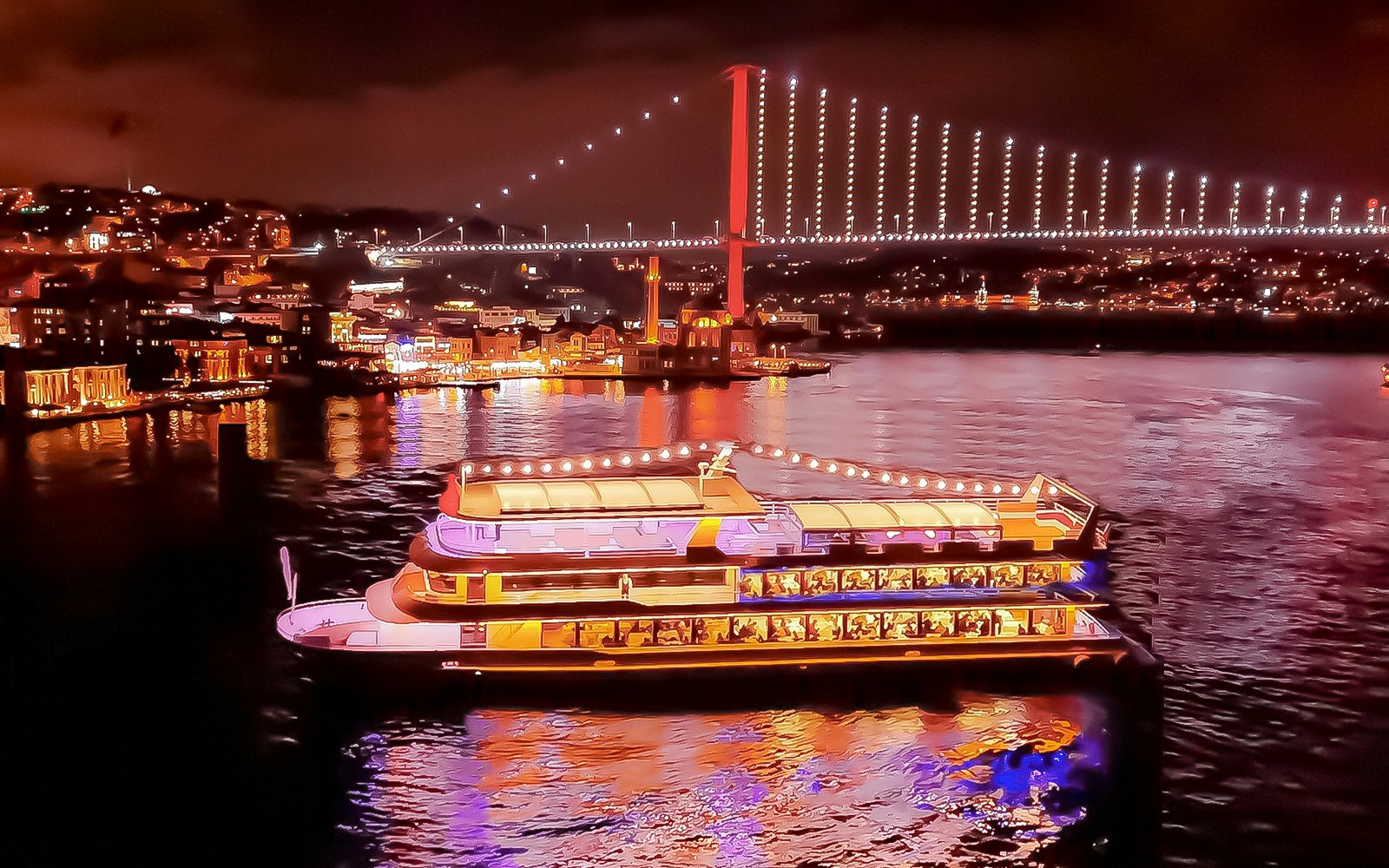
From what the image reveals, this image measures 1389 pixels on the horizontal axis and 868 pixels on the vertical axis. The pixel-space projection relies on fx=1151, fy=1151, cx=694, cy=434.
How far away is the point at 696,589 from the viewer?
524 centimetres

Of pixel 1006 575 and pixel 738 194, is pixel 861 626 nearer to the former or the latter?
pixel 1006 575

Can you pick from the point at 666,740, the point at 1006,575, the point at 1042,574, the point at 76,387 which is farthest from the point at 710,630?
the point at 76,387

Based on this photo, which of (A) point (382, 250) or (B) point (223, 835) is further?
(A) point (382, 250)

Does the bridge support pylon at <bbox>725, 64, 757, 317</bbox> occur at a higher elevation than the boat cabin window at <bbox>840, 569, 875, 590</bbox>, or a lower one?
higher

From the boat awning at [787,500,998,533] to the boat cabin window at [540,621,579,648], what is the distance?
Answer: 47.8 inches

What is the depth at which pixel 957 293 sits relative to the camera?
55062 mm

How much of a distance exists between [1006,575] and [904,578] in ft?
1.61

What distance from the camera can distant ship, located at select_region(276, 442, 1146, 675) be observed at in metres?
5.05

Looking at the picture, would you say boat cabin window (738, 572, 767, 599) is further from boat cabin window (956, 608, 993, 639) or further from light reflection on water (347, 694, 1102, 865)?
boat cabin window (956, 608, 993, 639)

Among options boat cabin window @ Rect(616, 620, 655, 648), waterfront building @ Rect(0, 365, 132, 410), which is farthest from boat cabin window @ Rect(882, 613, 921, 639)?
waterfront building @ Rect(0, 365, 132, 410)

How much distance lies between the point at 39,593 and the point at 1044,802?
5.97 metres

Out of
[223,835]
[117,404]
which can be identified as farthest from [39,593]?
[117,404]

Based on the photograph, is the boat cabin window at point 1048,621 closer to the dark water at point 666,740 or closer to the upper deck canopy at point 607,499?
the dark water at point 666,740

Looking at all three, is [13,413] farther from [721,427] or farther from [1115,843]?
[1115,843]
